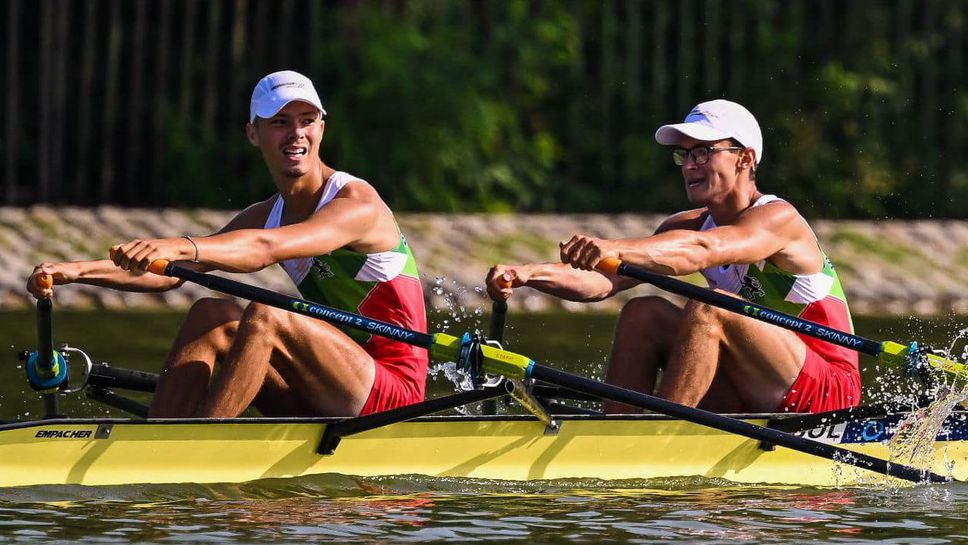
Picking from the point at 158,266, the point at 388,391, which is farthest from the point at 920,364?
the point at 158,266

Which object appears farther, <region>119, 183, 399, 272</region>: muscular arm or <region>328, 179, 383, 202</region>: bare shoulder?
<region>328, 179, 383, 202</region>: bare shoulder

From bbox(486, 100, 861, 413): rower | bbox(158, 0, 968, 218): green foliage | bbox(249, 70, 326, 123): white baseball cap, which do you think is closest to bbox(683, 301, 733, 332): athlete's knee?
bbox(486, 100, 861, 413): rower

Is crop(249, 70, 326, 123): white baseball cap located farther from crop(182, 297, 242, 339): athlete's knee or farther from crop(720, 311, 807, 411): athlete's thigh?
crop(720, 311, 807, 411): athlete's thigh

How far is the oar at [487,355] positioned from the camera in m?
8.55

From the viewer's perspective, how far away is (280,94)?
8984 mm

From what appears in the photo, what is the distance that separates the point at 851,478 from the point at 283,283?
8269 millimetres

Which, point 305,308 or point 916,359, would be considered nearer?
point 305,308

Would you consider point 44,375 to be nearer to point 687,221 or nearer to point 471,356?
point 471,356

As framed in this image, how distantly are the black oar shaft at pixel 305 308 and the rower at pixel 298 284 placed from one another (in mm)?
52

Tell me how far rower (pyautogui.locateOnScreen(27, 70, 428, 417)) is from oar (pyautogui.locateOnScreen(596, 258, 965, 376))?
0.98 metres

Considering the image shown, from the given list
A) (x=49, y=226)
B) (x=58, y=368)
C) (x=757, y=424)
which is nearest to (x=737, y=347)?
(x=757, y=424)

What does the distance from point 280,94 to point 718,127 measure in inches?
78.6

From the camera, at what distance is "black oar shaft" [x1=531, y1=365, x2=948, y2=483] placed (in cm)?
866

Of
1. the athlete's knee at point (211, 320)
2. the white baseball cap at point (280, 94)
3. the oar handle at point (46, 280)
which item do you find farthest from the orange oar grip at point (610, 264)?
the oar handle at point (46, 280)
